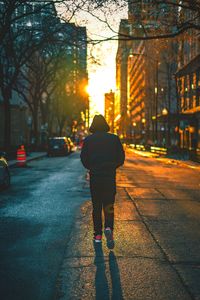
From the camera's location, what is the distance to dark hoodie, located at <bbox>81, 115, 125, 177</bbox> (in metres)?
7.22

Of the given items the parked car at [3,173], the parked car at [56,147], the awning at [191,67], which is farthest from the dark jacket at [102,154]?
the awning at [191,67]

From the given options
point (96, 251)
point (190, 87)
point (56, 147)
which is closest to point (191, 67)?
point (190, 87)

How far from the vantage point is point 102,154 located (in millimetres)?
7215

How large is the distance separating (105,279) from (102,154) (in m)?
2.26

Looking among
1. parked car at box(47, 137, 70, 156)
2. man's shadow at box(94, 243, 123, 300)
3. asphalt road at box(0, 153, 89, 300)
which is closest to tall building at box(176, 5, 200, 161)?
parked car at box(47, 137, 70, 156)

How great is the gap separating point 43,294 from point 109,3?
50.3 ft

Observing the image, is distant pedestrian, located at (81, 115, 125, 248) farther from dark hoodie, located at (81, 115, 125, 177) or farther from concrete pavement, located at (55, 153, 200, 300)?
concrete pavement, located at (55, 153, 200, 300)

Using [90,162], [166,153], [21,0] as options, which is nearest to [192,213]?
[90,162]

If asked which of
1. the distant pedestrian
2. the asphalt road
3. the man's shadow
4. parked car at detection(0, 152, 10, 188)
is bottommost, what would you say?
the asphalt road

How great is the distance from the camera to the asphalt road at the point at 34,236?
17.1 ft

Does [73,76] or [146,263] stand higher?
[73,76]

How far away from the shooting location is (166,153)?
45.2 meters

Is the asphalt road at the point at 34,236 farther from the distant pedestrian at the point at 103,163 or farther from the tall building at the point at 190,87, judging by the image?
the tall building at the point at 190,87

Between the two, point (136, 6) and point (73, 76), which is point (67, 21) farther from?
point (73, 76)
